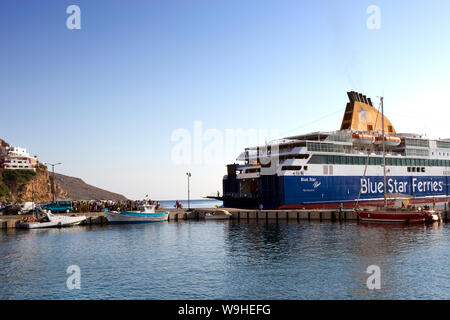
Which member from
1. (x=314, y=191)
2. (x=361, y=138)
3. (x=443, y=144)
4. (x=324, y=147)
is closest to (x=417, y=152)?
(x=443, y=144)

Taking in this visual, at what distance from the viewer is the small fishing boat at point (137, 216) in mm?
57031

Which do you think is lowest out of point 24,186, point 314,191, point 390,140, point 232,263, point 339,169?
point 232,263

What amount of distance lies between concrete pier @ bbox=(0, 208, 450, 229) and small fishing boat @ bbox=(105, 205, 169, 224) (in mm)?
2004

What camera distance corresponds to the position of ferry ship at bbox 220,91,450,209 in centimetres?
6288

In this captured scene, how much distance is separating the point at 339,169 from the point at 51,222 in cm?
4395

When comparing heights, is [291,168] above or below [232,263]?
above

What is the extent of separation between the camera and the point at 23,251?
33625 mm

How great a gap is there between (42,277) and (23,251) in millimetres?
10750

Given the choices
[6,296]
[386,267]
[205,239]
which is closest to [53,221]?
[205,239]

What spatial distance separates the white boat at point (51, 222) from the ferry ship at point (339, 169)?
2506cm

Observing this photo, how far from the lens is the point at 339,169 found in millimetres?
67375

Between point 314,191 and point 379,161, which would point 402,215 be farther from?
point 379,161

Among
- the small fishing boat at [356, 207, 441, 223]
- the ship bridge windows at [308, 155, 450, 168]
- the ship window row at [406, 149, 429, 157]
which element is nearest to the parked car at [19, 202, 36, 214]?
the ship bridge windows at [308, 155, 450, 168]
